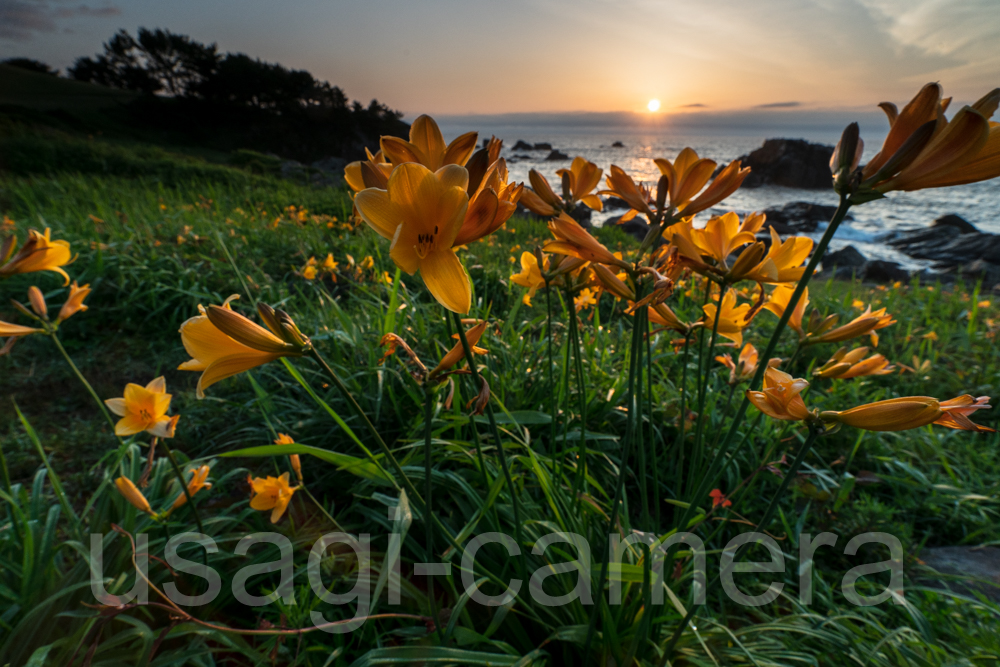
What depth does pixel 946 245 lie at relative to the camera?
15672 millimetres

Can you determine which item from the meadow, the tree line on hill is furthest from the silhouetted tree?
the meadow

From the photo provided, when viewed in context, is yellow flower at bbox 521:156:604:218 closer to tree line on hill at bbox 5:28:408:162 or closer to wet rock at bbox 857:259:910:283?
wet rock at bbox 857:259:910:283

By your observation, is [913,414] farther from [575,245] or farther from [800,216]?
[800,216]

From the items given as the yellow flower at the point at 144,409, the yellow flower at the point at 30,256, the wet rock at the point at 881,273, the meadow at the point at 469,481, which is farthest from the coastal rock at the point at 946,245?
the yellow flower at the point at 30,256

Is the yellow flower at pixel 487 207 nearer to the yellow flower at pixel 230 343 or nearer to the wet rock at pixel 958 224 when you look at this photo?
the yellow flower at pixel 230 343

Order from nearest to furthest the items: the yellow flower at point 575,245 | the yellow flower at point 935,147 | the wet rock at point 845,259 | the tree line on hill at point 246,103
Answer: the yellow flower at point 935,147
the yellow flower at point 575,245
the wet rock at point 845,259
the tree line on hill at point 246,103

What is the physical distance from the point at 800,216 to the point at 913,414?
2677 cm

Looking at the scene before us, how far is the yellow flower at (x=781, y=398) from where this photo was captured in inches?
27.4

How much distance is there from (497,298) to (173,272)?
2.79 meters

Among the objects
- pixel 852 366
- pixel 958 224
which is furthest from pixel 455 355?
pixel 958 224

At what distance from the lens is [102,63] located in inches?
1241

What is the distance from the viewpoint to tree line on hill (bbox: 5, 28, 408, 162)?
27969 mm

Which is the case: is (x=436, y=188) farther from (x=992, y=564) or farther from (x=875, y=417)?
(x=992, y=564)

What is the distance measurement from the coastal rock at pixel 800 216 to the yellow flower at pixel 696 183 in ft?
73.8
